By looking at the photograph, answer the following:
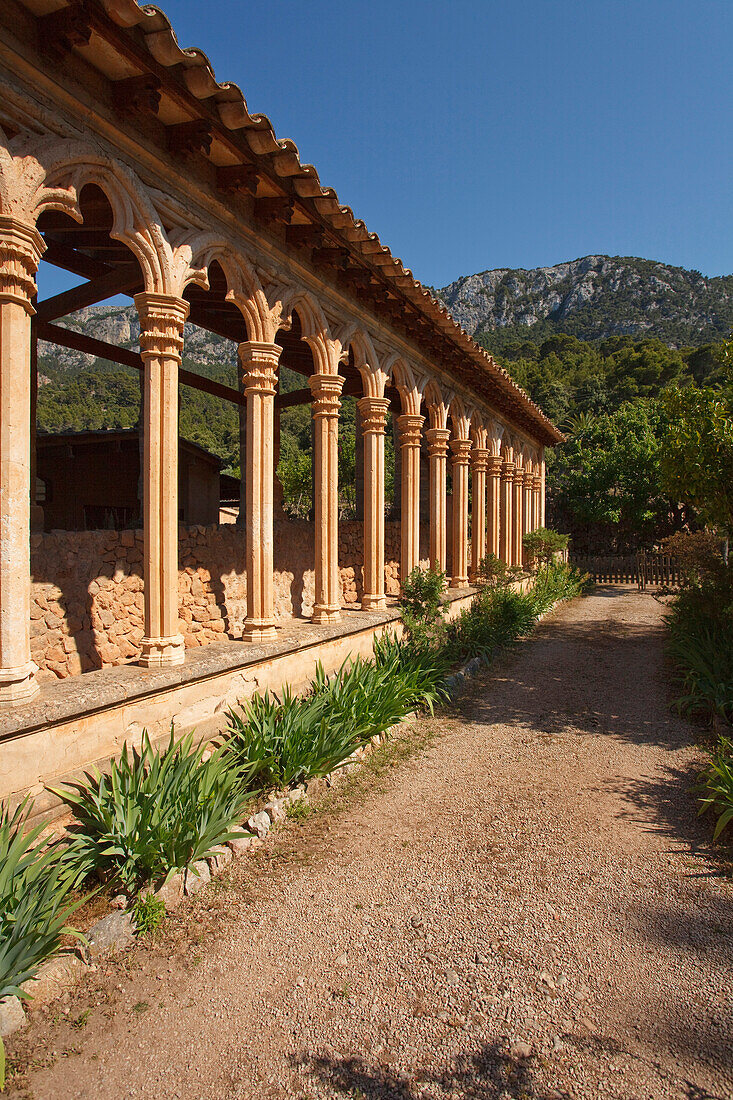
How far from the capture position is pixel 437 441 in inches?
399

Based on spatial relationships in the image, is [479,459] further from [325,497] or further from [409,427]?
[325,497]

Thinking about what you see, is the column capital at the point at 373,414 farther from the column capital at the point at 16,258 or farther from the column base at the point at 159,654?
the column capital at the point at 16,258

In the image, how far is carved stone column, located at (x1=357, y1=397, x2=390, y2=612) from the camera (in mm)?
7801

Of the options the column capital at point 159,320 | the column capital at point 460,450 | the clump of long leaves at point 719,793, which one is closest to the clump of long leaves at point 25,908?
the column capital at point 159,320

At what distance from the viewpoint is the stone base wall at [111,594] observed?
4.50 m

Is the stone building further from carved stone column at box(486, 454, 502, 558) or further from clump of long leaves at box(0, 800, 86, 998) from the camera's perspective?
carved stone column at box(486, 454, 502, 558)

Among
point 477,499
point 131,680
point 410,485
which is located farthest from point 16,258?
point 477,499

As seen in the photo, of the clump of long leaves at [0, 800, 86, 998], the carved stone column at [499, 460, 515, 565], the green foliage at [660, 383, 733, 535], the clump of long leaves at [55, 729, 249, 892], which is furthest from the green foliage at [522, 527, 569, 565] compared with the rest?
the clump of long leaves at [0, 800, 86, 998]

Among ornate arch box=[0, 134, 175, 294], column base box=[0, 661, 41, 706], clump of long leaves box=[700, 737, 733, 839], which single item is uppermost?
ornate arch box=[0, 134, 175, 294]

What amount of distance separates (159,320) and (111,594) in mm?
2133

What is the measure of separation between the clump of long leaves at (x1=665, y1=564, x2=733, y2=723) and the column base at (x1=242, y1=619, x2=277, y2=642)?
14.1 ft

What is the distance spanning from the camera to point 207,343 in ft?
285

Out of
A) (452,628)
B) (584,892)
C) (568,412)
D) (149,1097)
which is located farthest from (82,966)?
(568,412)

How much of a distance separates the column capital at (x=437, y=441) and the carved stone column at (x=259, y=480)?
479 cm
